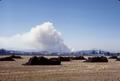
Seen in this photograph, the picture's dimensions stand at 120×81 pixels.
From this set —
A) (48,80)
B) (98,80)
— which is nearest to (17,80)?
(48,80)

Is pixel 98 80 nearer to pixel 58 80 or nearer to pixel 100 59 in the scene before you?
pixel 58 80

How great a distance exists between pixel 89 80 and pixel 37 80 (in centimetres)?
384

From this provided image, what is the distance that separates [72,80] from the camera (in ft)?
71.7

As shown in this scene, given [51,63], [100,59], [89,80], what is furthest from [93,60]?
[89,80]

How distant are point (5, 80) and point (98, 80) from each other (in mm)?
6713

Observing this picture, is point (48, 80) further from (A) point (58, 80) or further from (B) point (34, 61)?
(B) point (34, 61)

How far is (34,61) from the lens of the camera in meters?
47.1

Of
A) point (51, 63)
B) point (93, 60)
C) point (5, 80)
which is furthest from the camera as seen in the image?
point (93, 60)

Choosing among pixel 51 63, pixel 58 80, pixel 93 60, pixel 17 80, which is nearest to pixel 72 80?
pixel 58 80

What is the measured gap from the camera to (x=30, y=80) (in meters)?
21.3

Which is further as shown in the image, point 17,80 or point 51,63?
point 51,63

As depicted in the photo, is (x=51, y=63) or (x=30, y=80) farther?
(x=51, y=63)

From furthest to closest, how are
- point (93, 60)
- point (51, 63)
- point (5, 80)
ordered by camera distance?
1. point (93, 60)
2. point (51, 63)
3. point (5, 80)

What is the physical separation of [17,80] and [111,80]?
6.81 metres
